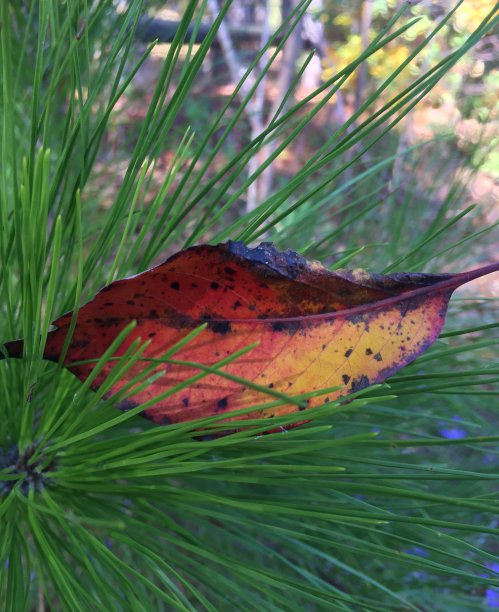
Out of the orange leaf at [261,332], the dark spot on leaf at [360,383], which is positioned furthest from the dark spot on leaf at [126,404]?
the dark spot on leaf at [360,383]

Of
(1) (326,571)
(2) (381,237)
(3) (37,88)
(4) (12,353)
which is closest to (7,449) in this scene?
(4) (12,353)

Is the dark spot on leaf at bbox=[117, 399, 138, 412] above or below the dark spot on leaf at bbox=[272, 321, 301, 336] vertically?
below

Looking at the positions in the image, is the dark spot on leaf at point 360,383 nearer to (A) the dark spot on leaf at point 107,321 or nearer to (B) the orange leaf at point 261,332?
(B) the orange leaf at point 261,332

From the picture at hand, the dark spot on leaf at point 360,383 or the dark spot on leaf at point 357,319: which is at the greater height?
the dark spot on leaf at point 357,319

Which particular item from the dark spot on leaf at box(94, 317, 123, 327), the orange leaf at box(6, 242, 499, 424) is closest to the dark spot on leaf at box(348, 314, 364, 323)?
the orange leaf at box(6, 242, 499, 424)

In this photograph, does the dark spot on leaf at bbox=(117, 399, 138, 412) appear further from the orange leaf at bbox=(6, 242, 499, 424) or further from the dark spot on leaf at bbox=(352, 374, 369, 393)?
the dark spot on leaf at bbox=(352, 374, 369, 393)

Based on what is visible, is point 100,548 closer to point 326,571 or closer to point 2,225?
point 2,225

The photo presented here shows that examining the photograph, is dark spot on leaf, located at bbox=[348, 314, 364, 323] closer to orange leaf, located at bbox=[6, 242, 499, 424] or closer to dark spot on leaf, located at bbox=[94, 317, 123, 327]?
orange leaf, located at bbox=[6, 242, 499, 424]

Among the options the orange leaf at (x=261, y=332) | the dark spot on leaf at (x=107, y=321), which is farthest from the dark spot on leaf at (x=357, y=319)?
the dark spot on leaf at (x=107, y=321)
